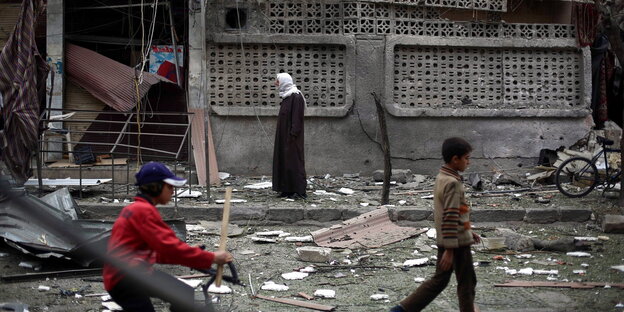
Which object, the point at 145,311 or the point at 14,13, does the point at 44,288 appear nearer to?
the point at 145,311

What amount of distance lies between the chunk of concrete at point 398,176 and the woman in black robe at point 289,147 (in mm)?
2002

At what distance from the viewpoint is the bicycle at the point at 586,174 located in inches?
435

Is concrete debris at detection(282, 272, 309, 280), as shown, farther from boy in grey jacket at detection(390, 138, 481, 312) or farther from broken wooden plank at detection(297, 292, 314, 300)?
boy in grey jacket at detection(390, 138, 481, 312)

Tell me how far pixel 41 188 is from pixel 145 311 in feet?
21.0

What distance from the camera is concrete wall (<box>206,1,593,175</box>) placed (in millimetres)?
12836

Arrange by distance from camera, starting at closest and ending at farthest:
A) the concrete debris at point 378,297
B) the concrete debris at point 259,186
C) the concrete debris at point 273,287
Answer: the concrete debris at point 378,297, the concrete debris at point 273,287, the concrete debris at point 259,186

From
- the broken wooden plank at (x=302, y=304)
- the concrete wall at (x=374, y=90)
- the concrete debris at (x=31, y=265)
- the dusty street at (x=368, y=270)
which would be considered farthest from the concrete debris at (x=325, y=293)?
the concrete wall at (x=374, y=90)

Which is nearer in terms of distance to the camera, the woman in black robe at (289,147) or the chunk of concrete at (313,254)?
the chunk of concrete at (313,254)

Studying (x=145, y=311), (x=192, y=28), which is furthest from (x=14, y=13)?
(x=145, y=311)

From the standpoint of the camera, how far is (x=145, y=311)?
13.8 ft

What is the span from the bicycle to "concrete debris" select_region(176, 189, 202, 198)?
504 centimetres

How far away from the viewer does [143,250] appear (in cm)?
425

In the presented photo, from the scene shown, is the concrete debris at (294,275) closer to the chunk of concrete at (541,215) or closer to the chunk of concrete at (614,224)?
the chunk of concrete at (541,215)

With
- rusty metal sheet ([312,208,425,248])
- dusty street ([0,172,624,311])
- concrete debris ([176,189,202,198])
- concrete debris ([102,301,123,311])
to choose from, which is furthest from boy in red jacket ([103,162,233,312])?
concrete debris ([176,189,202,198])
